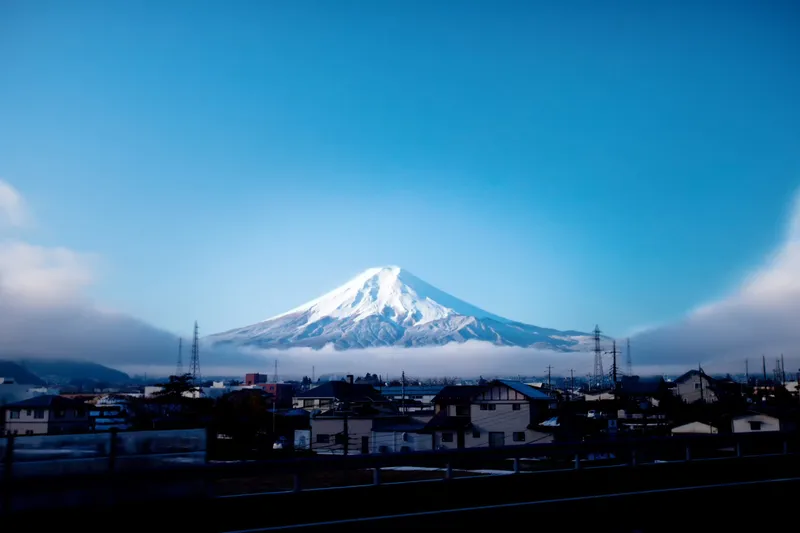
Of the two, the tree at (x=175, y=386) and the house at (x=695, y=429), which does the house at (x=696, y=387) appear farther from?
the tree at (x=175, y=386)

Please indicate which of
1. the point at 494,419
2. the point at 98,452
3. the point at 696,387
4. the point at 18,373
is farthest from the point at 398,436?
the point at 696,387

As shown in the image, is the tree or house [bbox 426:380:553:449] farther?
the tree

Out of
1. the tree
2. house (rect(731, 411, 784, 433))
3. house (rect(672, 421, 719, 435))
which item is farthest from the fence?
the tree

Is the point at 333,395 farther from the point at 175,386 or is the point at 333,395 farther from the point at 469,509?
the point at 469,509

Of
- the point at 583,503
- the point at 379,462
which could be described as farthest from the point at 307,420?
the point at 583,503

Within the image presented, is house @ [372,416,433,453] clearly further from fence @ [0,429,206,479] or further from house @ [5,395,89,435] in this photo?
fence @ [0,429,206,479]
